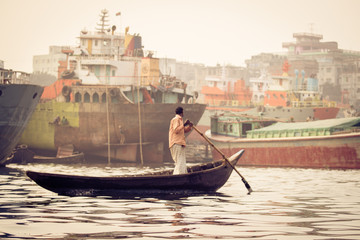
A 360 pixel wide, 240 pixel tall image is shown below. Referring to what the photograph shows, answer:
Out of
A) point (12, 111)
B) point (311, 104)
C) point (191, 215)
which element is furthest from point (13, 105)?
point (311, 104)

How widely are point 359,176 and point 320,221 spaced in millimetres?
12188

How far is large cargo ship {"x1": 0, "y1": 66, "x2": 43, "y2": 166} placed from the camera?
2453cm

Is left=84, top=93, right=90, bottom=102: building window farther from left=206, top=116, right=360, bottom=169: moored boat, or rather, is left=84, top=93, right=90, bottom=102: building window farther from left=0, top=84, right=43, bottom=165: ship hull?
left=0, top=84, right=43, bottom=165: ship hull

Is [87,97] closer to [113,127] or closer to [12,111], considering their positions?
[113,127]

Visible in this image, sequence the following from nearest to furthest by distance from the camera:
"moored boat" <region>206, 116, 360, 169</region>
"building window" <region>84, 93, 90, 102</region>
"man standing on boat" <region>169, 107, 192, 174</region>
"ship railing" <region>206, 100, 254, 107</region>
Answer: "man standing on boat" <region>169, 107, 192, 174</region> < "moored boat" <region>206, 116, 360, 169</region> < "building window" <region>84, 93, 90, 102</region> < "ship railing" <region>206, 100, 254, 107</region>

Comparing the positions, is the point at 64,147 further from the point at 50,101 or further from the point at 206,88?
the point at 206,88

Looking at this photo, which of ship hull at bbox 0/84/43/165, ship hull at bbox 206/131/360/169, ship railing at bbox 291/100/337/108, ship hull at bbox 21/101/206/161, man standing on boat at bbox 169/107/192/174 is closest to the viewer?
man standing on boat at bbox 169/107/192/174

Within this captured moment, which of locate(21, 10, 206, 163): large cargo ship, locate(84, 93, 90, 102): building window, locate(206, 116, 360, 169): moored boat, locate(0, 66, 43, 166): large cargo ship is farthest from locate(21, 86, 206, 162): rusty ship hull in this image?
locate(0, 66, 43, 166): large cargo ship

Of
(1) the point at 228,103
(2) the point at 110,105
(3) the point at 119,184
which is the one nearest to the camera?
(3) the point at 119,184

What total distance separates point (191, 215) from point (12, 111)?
15520 mm

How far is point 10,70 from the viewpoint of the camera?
25609 millimetres

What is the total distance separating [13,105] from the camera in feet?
81.7

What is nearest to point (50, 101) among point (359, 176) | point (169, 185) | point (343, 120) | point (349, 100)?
Result: point (343, 120)

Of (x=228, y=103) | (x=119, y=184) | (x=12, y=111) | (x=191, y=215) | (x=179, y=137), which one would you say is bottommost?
(x=191, y=215)
